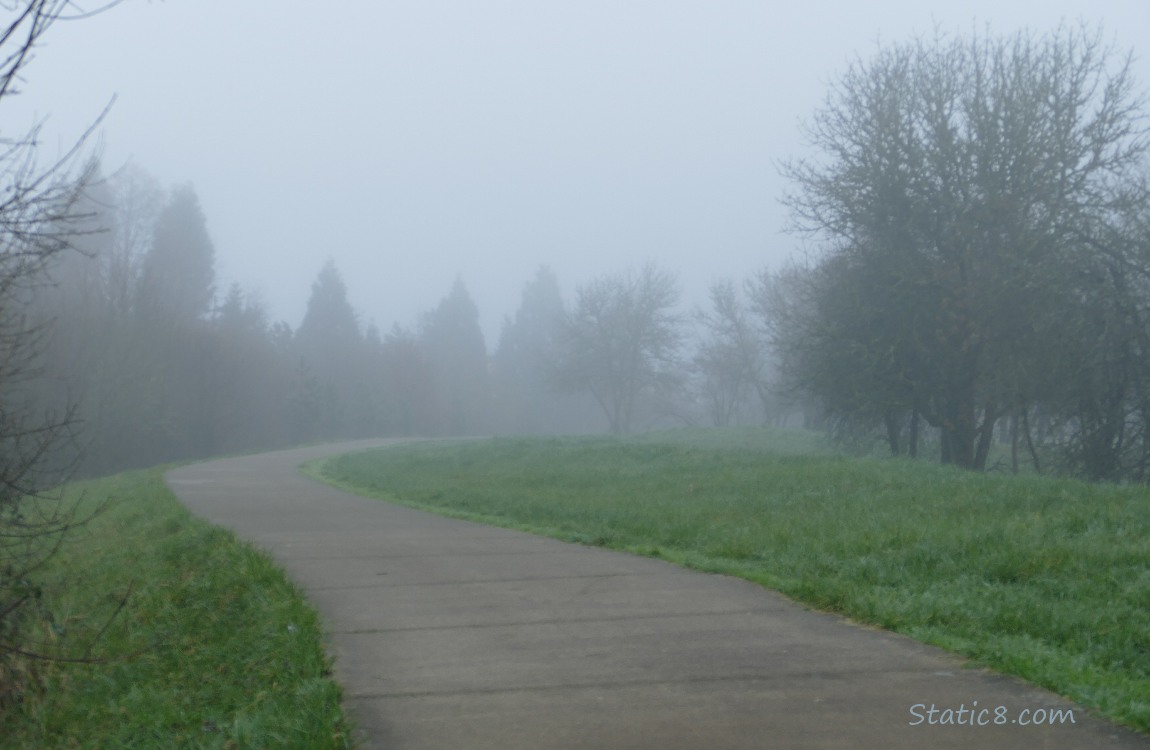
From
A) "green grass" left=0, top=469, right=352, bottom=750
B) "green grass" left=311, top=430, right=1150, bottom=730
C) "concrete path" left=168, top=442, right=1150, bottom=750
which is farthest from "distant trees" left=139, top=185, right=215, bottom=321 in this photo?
"concrete path" left=168, top=442, right=1150, bottom=750

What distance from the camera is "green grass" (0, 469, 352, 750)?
5.46 m

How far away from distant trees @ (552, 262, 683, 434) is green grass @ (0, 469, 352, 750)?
189 ft

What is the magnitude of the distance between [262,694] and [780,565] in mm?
4335

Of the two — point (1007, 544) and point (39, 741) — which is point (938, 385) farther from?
point (39, 741)

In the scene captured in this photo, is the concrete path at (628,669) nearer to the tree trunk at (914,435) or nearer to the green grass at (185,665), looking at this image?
the green grass at (185,665)

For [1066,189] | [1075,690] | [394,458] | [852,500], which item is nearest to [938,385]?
[1066,189]

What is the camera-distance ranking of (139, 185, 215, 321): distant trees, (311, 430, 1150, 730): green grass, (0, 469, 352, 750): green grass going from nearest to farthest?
(0, 469, 352, 750): green grass, (311, 430, 1150, 730): green grass, (139, 185, 215, 321): distant trees

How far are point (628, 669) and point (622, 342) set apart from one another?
63.5m

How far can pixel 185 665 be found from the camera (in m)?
7.40

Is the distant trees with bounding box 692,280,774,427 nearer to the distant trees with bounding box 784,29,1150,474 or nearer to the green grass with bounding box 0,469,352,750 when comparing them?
the distant trees with bounding box 784,29,1150,474

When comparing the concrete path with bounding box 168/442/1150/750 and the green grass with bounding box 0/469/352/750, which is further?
the green grass with bounding box 0/469/352/750

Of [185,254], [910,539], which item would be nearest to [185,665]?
[910,539]

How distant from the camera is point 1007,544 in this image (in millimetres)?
8984

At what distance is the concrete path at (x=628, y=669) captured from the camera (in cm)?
461
